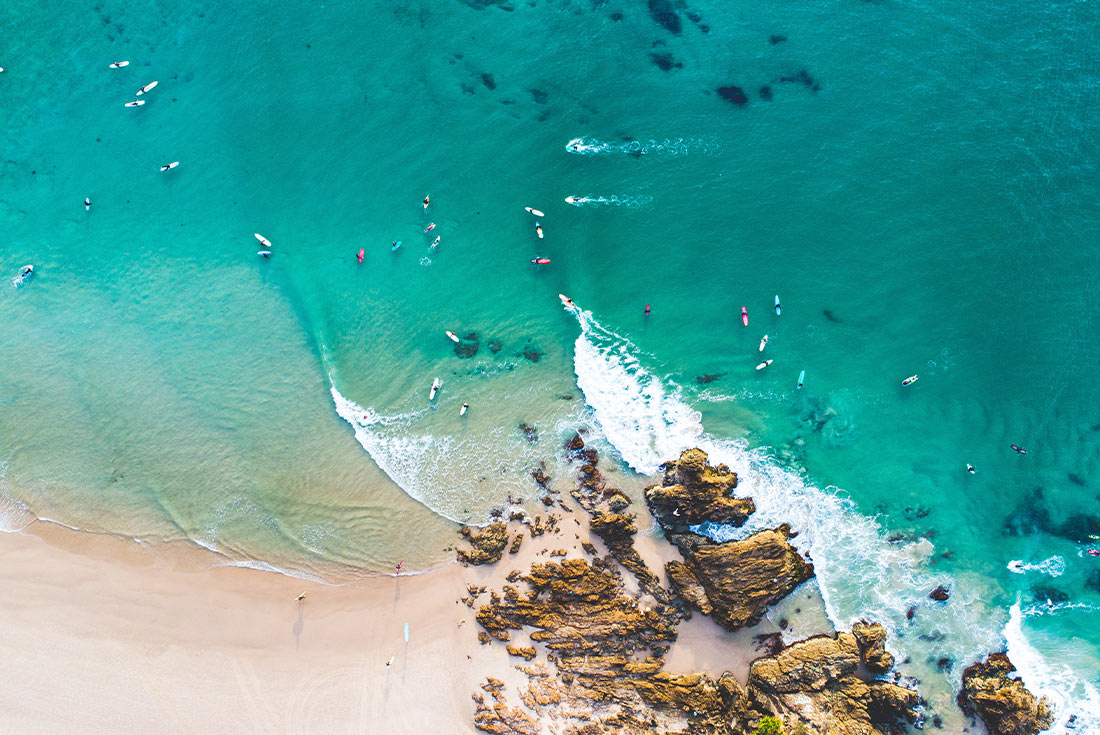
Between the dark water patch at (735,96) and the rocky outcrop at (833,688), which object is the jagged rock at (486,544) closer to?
the rocky outcrop at (833,688)

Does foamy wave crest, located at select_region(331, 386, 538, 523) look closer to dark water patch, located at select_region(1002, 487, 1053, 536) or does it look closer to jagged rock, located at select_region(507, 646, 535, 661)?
jagged rock, located at select_region(507, 646, 535, 661)

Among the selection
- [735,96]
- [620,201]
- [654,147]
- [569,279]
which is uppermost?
[735,96]

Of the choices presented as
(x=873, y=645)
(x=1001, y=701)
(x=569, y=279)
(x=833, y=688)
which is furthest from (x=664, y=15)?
(x=1001, y=701)

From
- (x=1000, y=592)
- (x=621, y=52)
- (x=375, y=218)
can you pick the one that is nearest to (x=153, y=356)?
(x=375, y=218)

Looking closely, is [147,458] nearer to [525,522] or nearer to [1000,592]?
[525,522]

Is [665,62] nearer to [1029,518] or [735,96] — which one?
[735,96]

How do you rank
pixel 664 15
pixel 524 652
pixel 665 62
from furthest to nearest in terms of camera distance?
pixel 664 15 → pixel 665 62 → pixel 524 652
